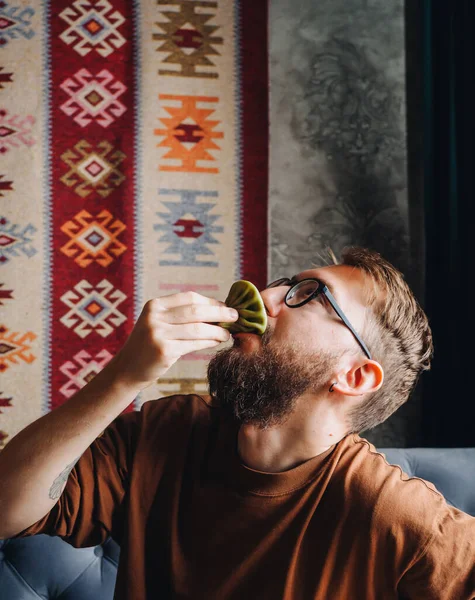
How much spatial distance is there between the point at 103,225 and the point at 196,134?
46 cm

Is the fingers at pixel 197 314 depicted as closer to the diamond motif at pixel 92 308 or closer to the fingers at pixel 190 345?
the fingers at pixel 190 345

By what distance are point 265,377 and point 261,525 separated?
0.27m

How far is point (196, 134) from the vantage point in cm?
201

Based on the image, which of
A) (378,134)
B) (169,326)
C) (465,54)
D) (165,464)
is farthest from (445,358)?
(169,326)

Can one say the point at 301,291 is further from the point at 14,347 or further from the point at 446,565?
the point at 14,347

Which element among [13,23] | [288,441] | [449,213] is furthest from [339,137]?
[288,441]

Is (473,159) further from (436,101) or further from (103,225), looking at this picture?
(103,225)

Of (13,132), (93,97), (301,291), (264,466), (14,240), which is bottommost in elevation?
(264,466)

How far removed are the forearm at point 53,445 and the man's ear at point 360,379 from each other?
416 millimetres

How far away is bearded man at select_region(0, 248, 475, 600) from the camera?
95 cm

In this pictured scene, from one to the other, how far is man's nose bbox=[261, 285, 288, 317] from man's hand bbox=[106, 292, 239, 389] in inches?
8.3

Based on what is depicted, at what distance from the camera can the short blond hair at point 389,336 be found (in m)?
1.15

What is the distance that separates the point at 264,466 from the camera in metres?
1.11

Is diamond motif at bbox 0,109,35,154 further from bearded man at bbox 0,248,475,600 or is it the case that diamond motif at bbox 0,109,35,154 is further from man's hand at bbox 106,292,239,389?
man's hand at bbox 106,292,239,389
